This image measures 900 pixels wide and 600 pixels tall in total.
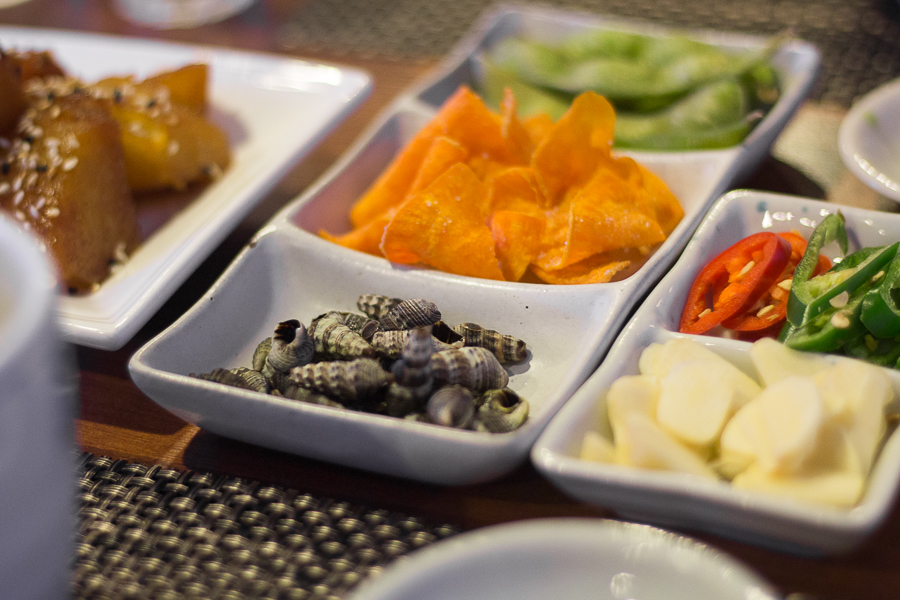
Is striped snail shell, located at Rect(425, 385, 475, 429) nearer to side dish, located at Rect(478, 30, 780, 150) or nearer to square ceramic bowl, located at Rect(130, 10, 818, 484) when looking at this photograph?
square ceramic bowl, located at Rect(130, 10, 818, 484)

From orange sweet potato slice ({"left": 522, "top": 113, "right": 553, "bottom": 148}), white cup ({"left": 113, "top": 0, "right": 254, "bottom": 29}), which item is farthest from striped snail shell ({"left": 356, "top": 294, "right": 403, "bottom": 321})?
white cup ({"left": 113, "top": 0, "right": 254, "bottom": 29})

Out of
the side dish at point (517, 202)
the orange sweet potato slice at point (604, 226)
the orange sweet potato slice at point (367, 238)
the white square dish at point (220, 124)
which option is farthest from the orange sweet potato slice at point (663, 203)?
the white square dish at point (220, 124)

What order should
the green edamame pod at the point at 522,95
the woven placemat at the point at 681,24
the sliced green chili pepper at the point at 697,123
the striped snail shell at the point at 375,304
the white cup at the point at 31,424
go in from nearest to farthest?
the white cup at the point at 31,424 → the striped snail shell at the point at 375,304 → the sliced green chili pepper at the point at 697,123 → the green edamame pod at the point at 522,95 → the woven placemat at the point at 681,24

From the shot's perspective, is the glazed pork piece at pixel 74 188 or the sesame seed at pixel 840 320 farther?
the glazed pork piece at pixel 74 188

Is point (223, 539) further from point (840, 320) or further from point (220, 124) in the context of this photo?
point (220, 124)

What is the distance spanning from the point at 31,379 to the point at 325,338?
2.04 ft

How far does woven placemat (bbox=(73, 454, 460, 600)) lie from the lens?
98cm

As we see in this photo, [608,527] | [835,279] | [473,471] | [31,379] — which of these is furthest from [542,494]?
[31,379]

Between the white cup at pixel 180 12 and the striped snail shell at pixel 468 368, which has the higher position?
the white cup at pixel 180 12

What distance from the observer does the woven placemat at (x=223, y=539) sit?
977 millimetres

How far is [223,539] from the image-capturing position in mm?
1052

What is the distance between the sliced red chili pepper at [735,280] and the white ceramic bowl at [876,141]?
14.4 inches

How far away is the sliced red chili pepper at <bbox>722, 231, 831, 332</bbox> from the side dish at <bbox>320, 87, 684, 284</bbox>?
0.84ft

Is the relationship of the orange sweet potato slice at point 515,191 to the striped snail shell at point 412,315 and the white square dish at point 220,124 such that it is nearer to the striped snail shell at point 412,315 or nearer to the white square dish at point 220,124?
the striped snail shell at point 412,315
